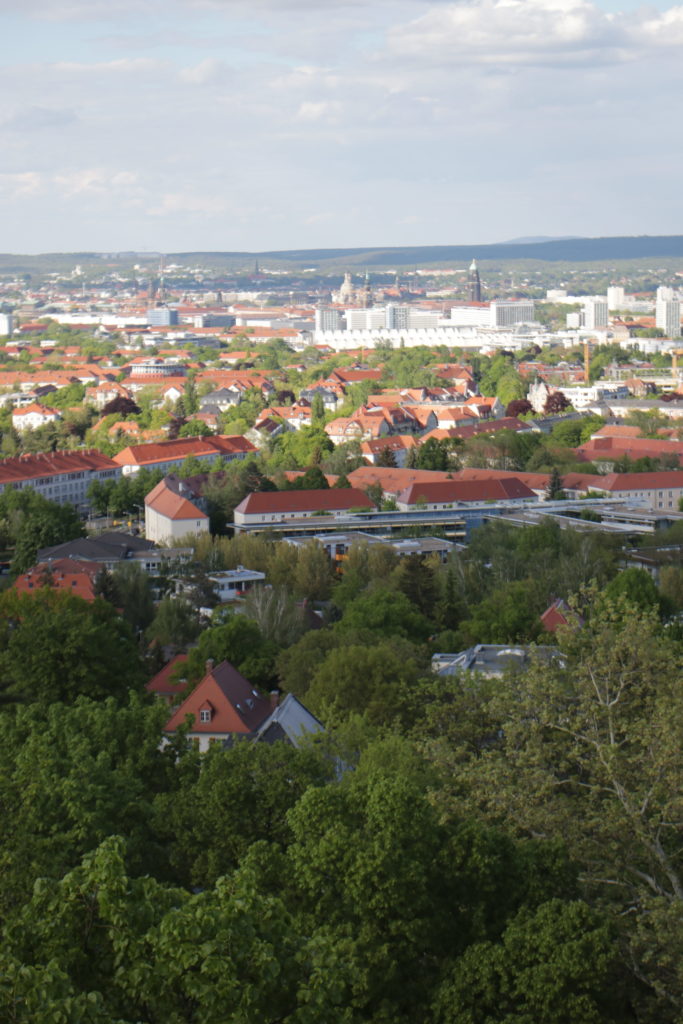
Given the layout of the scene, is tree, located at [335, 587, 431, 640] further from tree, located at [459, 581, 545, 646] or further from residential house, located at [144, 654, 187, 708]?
residential house, located at [144, 654, 187, 708]

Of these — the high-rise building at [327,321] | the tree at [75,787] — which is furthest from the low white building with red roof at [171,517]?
the high-rise building at [327,321]

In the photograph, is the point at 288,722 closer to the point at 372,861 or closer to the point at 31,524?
the point at 372,861

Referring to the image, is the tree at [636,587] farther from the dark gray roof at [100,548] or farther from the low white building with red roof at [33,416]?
the low white building with red roof at [33,416]

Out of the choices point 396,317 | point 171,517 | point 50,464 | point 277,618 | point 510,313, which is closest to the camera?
point 277,618

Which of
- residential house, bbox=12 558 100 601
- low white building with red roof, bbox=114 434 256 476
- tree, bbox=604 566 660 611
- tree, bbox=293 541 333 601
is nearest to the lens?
tree, bbox=604 566 660 611

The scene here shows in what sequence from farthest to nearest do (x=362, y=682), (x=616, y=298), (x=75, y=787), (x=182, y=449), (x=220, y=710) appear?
(x=616, y=298)
(x=182, y=449)
(x=362, y=682)
(x=220, y=710)
(x=75, y=787)

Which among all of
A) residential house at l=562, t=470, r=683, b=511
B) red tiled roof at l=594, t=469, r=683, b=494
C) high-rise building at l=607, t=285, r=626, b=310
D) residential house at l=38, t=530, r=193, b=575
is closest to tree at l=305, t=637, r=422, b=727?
residential house at l=38, t=530, r=193, b=575

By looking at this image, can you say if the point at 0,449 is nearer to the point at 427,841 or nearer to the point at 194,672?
the point at 194,672

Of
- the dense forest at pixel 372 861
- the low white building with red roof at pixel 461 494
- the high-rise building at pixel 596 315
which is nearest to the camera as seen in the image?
the dense forest at pixel 372 861

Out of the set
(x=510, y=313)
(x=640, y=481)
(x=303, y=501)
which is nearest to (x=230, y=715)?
(x=303, y=501)
